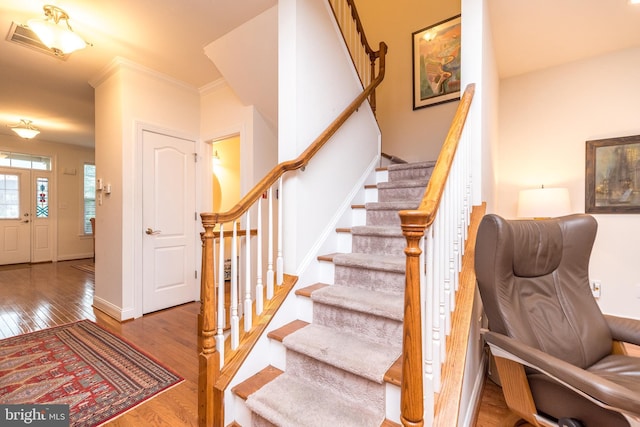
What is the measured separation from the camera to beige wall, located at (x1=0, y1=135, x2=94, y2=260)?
6.36m

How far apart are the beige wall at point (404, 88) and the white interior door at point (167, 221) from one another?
8.98ft

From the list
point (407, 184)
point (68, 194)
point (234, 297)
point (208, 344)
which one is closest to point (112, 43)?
point (234, 297)

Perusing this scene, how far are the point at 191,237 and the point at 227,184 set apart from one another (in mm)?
1826

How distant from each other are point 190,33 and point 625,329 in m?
3.84

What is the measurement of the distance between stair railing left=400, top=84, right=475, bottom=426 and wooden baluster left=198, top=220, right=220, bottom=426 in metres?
1.00

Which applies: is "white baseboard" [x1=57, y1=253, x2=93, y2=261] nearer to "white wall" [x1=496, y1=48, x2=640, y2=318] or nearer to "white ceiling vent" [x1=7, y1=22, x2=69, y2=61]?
"white ceiling vent" [x1=7, y1=22, x2=69, y2=61]

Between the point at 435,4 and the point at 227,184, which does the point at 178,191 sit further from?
the point at 435,4

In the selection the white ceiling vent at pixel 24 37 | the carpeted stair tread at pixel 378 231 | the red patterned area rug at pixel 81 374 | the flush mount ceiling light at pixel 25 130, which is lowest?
the red patterned area rug at pixel 81 374

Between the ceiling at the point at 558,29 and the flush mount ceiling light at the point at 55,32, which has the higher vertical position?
the ceiling at the point at 558,29

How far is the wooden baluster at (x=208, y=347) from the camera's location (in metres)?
1.47

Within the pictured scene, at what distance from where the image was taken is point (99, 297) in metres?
3.36

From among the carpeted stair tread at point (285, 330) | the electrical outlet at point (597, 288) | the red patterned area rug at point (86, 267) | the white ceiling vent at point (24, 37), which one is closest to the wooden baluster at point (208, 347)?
the carpeted stair tread at point (285, 330)

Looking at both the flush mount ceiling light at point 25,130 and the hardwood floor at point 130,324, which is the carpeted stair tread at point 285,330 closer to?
the hardwood floor at point 130,324

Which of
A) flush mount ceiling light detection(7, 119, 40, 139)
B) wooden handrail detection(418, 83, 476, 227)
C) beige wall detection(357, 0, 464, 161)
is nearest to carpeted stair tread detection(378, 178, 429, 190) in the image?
wooden handrail detection(418, 83, 476, 227)
